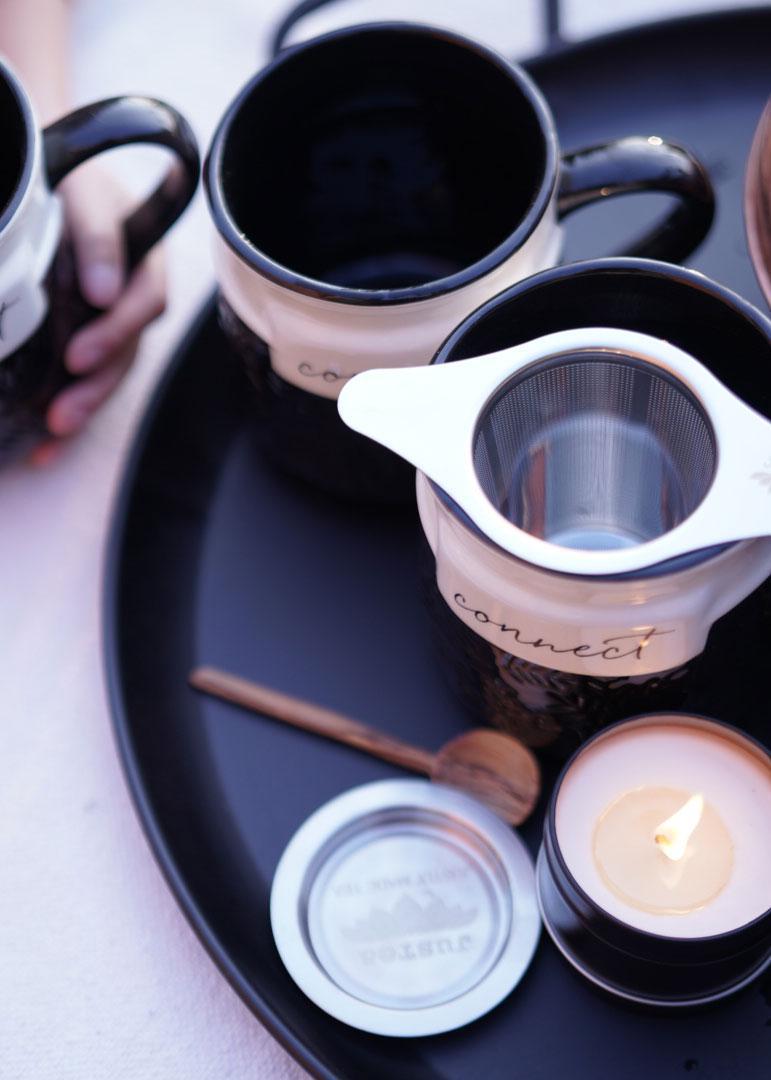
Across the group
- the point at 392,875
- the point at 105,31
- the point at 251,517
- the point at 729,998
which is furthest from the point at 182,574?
the point at 105,31

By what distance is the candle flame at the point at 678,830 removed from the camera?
35 centimetres

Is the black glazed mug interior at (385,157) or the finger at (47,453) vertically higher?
the black glazed mug interior at (385,157)

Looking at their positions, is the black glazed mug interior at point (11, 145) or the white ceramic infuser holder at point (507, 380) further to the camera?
the black glazed mug interior at point (11, 145)

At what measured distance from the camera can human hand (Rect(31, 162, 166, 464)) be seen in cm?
47

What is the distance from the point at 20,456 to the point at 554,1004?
31cm

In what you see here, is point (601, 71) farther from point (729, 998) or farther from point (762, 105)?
point (729, 998)

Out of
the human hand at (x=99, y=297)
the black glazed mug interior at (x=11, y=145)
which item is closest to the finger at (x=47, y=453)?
the human hand at (x=99, y=297)

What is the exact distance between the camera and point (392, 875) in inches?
16.1

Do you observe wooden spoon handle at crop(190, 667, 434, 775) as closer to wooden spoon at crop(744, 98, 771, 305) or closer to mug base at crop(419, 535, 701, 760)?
mug base at crop(419, 535, 701, 760)

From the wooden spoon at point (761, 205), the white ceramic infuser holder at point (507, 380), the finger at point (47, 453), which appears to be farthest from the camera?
the finger at point (47, 453)

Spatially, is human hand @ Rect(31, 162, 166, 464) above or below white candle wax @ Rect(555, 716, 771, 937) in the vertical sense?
above

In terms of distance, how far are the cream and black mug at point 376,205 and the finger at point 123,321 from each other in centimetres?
7

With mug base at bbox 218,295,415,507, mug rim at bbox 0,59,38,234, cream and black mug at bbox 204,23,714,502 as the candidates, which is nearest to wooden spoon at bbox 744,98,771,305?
cream and black mug at bbox 204,23,714,502

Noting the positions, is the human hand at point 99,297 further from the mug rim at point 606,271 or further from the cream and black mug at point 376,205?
the mug rim at point 606,271
